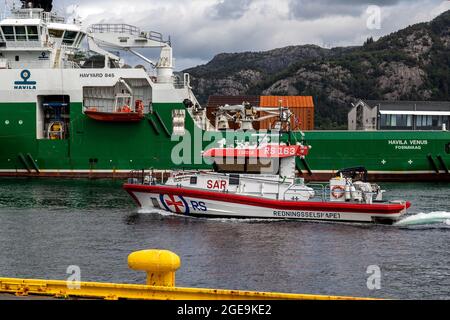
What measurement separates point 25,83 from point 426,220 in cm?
3458

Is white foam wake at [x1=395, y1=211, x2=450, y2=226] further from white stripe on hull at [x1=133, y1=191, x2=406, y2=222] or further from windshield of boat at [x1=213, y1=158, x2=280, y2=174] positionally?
windshield of boat at [x1=213, y1=158, x2=280, y2=174]

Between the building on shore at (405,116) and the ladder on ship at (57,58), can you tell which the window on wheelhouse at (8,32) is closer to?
the ladder on ship at (57,58)

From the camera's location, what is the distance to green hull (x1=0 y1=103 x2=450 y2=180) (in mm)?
56406

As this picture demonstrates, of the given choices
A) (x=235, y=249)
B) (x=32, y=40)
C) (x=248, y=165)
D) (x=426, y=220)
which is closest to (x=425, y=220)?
(x=426, y=220)

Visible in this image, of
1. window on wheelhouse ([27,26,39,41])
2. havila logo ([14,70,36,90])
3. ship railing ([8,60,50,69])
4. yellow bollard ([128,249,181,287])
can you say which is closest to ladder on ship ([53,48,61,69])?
ship railing ([8,60,50,69])

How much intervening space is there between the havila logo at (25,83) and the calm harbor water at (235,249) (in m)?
19.0

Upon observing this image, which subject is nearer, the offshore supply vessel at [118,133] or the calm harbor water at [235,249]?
the calm harbor water at [235,249]

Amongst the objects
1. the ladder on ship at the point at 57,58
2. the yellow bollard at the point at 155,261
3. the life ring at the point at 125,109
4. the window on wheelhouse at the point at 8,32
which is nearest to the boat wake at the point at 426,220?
the yellow bollard at the point at 155,261

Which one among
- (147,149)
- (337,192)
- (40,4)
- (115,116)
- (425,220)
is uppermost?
(40,4)

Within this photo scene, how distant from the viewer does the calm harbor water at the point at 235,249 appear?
73.4ft

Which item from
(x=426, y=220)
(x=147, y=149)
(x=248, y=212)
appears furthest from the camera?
(x=147, y=149)

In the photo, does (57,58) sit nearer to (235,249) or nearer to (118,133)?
(118,133)

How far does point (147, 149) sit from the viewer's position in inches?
2237

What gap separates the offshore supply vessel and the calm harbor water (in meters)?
16.5
